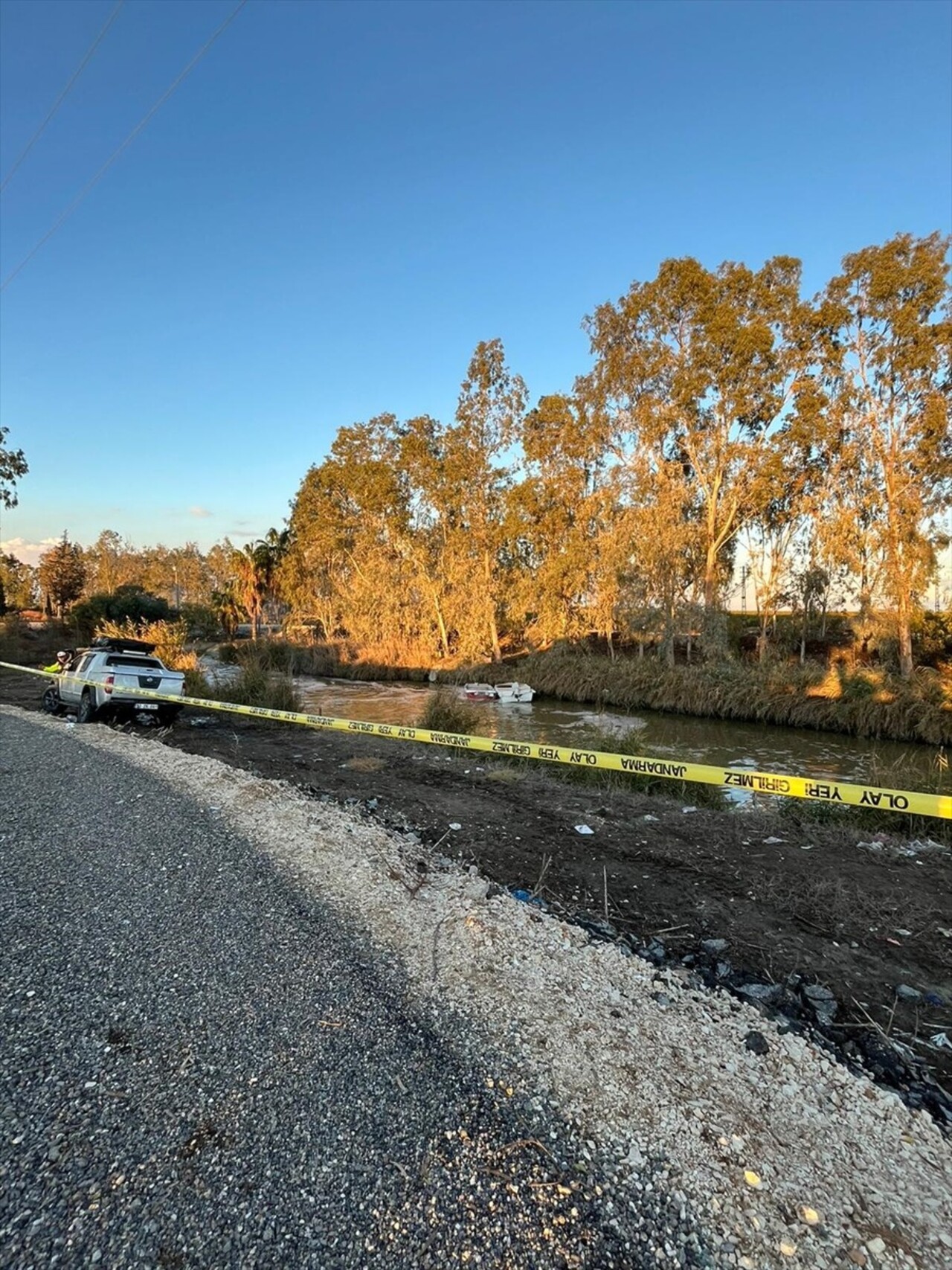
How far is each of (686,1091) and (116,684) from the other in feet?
39.7

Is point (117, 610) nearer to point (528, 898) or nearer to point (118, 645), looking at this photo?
point (118, 645)

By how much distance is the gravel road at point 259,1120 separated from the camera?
177 cm

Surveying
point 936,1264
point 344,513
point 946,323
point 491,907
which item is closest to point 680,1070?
point 936,1264

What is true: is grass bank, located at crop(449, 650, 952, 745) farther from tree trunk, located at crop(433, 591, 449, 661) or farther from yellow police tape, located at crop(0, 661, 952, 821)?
yellow police tape, located at crop(0, 661, 952, 821)

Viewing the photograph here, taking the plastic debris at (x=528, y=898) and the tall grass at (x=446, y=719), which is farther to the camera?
the tall grass at (x=446, y=719)

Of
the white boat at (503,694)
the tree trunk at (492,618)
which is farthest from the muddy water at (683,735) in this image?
the tree trunk at (492,618)

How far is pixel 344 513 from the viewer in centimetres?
4262

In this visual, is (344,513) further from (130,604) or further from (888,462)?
(888,462)

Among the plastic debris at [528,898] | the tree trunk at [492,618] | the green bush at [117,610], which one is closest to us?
the plastic debris at [528,898]

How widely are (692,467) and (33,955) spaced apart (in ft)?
100

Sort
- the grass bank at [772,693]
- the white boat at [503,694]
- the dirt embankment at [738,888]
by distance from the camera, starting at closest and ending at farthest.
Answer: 1. the dirt embankment at [738,888]
2. the grass bank at [772,693]
3. the white boat at [503,694]

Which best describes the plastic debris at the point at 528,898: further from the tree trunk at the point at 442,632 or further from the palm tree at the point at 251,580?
the palm tree at the point at 251,580

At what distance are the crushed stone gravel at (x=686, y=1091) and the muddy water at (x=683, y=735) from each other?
6.83m

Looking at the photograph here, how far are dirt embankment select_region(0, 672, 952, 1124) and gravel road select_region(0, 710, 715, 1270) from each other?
5.01 ft
